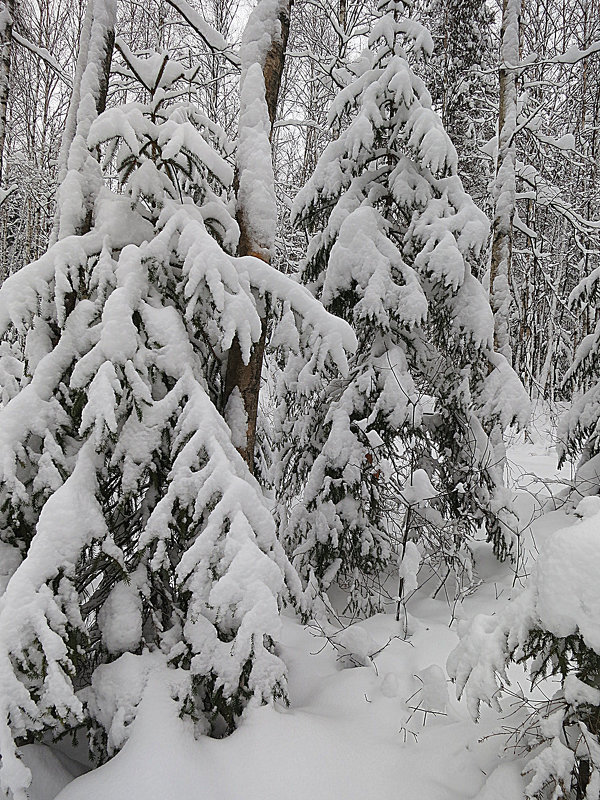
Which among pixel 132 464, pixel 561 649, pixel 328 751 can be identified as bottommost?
pixel 328 751

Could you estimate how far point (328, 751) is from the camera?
8.48 feet

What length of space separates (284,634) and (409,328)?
255cm

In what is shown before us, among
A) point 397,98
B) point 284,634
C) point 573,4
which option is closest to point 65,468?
point 284,634

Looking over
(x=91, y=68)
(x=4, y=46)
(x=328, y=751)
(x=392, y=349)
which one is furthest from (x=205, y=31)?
(x=328, y=751)

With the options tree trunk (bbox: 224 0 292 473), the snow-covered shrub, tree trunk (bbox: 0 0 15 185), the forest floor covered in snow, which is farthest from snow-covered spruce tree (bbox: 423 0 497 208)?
the snow-covered shrub

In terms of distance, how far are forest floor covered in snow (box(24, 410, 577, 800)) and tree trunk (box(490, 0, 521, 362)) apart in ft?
14.7

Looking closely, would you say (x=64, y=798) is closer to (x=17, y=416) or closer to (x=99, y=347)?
(x=17, y=416)

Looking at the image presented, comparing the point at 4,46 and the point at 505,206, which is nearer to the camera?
the point at 4,46

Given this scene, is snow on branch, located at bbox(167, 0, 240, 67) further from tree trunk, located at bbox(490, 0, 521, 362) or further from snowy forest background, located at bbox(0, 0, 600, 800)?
tree trunk, located at bbox(490, 0, 521, 362)

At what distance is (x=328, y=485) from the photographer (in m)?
4.51

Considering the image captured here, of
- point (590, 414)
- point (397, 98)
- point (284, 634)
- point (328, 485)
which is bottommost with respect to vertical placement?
point (284, 634)

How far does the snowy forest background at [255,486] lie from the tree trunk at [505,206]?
2.15 m

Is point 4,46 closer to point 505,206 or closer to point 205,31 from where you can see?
point 205,31

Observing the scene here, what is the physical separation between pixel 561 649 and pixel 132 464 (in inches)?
80.0
